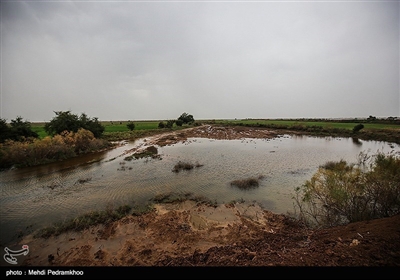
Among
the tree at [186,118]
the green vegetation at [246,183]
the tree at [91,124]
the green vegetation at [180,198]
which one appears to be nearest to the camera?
the green vegetation at [180,198]

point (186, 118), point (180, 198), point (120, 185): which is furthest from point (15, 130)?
point (186, 118)

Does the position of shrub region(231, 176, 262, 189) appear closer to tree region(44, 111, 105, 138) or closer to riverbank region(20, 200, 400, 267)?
riverbank region(20, 200, 400, 267)

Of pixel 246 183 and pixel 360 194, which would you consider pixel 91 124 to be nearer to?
pixel 246 183

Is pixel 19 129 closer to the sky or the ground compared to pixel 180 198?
closer to the sky

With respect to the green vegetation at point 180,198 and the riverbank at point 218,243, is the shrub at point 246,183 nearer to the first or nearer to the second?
the green vegetation at point 180,198

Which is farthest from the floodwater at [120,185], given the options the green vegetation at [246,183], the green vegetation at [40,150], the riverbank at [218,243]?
the green vegetation at [40,150]

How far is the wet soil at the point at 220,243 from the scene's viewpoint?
14.1ft

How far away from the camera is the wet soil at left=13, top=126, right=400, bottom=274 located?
4.30 meters

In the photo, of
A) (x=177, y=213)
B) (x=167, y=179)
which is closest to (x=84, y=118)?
(x=167, y=179)

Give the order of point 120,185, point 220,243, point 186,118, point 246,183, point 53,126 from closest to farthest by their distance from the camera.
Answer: point 220,243 → point 246,183 → point 120,185 → point 53,126 → point 186,118

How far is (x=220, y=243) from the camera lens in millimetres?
6074

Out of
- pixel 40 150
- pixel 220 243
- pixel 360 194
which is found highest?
pixel 40 150

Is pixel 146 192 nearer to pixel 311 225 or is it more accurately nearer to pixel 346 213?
pixel 311 225
